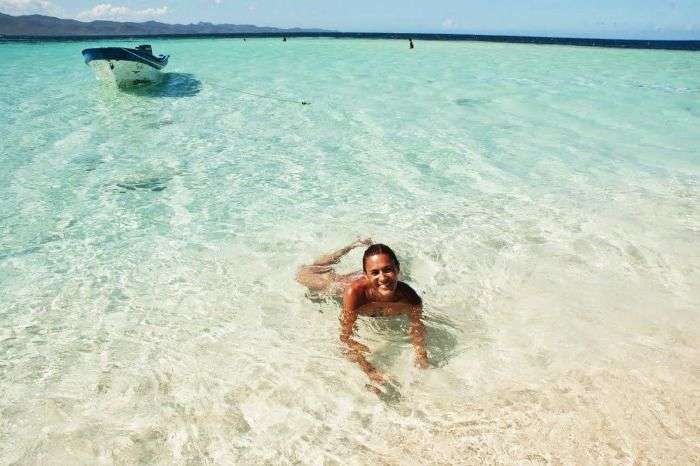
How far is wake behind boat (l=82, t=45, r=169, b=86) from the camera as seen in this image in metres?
16.7

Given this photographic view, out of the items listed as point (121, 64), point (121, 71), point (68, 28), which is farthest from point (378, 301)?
point (68, 28)

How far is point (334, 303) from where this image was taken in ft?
15.0

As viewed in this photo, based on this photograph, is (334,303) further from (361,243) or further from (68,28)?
(68,28)

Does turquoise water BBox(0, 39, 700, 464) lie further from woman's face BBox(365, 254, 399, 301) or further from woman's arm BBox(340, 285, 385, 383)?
woman's face BBox(365, 254, 399, 301)

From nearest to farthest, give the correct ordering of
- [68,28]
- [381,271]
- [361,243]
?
[381,271], [361,243], [68,28]

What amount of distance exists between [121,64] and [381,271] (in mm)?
17428

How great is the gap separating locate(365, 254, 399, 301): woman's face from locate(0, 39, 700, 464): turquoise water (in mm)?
716

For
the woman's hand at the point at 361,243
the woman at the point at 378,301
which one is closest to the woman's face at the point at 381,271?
the woman at the point at 378,301

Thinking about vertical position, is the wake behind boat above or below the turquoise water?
above

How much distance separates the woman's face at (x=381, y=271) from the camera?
137 inches

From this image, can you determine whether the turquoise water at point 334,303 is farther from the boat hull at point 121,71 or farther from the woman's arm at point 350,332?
the boat hull at point 121,71

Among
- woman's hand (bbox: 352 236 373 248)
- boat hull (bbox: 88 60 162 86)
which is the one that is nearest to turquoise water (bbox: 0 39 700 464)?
woman's hand (bbox: 352 236 373 248)

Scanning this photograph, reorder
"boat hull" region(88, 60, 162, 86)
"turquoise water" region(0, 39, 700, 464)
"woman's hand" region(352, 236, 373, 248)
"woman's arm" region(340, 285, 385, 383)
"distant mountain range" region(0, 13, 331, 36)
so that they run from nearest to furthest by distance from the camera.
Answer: "turquoise water" region(0, 39, 700, 464)
"woman's arm" region(340, 285, 385, 383)
"woman's hand" region(352, 236, 373, 248)
"boat hull" region(88, 60, 162, 86)
"distant mountain range" region(0, 13, 331, 36)

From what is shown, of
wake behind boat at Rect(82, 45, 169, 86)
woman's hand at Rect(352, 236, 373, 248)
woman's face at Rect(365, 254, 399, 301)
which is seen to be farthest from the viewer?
wake behind boat at Rect(82, 45, 169, 86)
